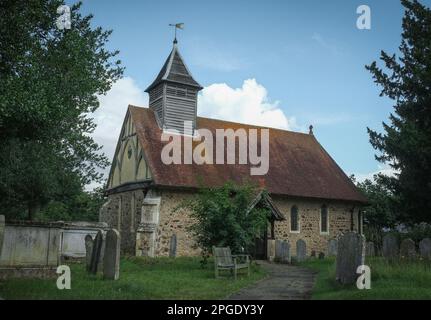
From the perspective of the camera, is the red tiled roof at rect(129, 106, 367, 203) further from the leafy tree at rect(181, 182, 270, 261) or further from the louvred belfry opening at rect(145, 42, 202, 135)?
the leafy tree at rect(181, 182, 270, 261)

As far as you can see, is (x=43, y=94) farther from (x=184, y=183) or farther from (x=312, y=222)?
(x=312, y=222)

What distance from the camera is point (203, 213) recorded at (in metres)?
17.9

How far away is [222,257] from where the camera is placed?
15453mm

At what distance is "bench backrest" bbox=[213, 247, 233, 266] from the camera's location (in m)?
15.2

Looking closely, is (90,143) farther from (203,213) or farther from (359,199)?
(359,199)

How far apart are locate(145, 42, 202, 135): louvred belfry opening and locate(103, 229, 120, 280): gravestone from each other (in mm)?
14958

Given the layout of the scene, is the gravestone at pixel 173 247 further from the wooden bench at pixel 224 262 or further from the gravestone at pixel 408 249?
the gravestone at pixel 408 249

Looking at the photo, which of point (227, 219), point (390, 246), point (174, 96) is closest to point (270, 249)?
point (390, 246)

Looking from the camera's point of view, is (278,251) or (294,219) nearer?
(278,251)

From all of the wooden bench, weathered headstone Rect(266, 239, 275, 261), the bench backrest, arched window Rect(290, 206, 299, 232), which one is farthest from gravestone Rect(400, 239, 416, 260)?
arched window Rect(290, 206, 299, 232)

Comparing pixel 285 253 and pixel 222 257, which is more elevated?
pixel 222 257

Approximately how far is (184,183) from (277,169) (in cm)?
707

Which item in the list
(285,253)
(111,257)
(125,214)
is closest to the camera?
(111,257)
